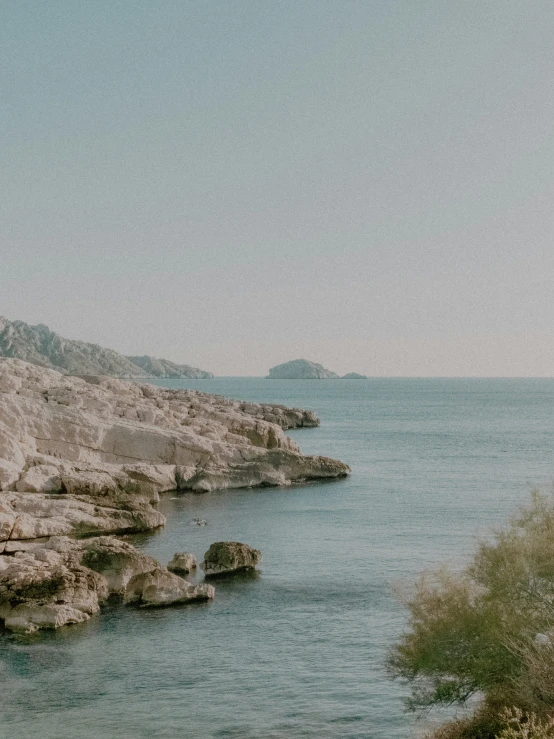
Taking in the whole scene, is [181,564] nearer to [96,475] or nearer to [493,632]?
[96,475]

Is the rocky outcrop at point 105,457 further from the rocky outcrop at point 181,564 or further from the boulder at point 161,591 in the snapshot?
the boulder at point 161,591

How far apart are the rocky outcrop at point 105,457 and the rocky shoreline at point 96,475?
11 centimetres

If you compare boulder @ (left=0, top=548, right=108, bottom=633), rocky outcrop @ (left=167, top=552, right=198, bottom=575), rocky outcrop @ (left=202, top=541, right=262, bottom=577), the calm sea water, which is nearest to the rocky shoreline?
boulder @ (left=0, top=548, right=108, bottom=633)

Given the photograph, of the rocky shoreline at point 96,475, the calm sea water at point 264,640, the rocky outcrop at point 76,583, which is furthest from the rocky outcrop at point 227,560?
the rocky shoreline at point 96,475

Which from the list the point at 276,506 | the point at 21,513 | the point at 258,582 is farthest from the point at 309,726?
the point at 276,506

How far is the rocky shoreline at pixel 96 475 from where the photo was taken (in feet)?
124

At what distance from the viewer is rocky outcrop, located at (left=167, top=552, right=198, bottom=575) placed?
44406 millimetres

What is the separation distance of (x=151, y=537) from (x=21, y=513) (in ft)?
29.3

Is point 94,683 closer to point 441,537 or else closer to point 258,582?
point 258,582

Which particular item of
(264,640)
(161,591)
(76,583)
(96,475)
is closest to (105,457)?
(96,475)

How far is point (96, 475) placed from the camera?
6094cm

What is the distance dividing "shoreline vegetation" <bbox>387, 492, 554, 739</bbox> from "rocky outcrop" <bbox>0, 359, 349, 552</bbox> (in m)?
28.2

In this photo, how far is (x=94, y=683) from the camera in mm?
29750

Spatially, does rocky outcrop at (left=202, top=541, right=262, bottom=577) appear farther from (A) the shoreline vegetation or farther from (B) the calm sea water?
(A) the shoreline vegetation
